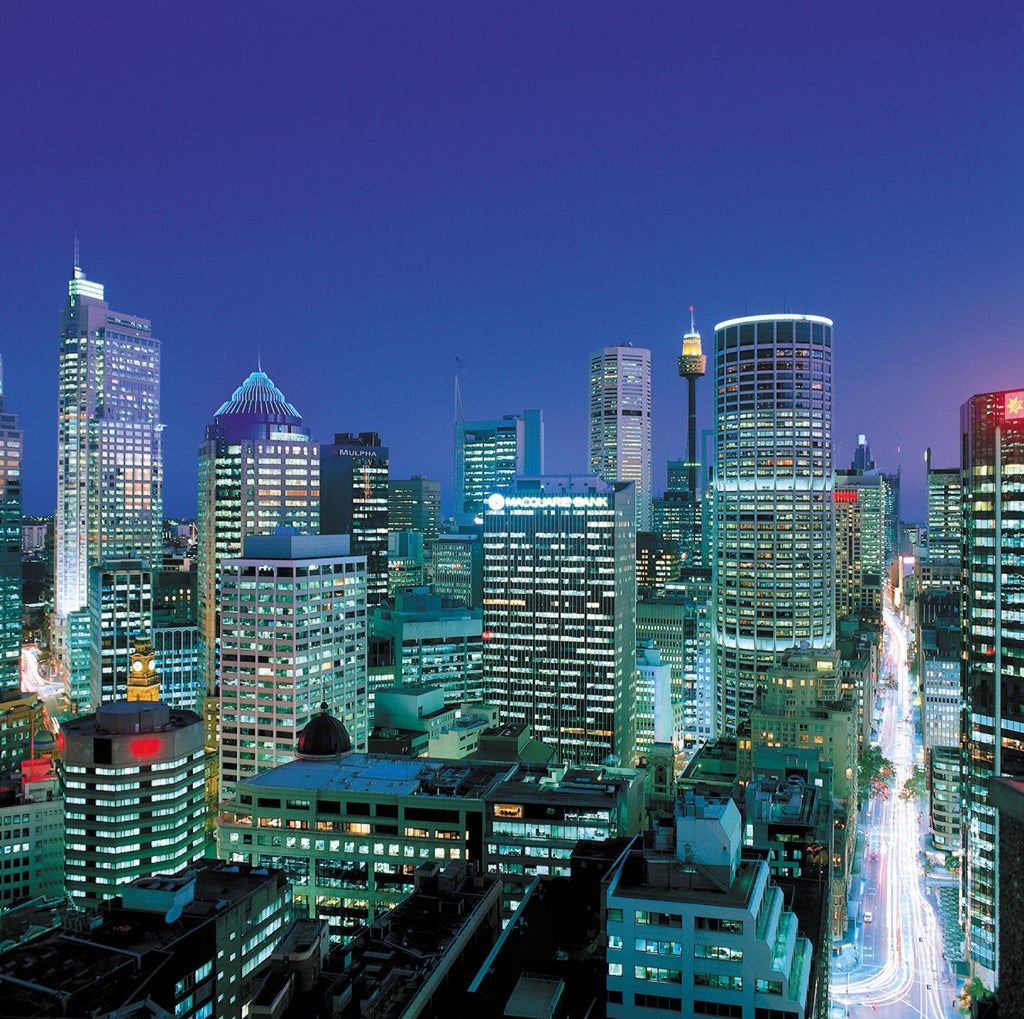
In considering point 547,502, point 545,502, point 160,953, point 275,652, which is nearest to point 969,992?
point 160,953

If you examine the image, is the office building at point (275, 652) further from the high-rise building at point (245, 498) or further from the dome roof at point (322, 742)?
the high-rise building at point (245, 498)

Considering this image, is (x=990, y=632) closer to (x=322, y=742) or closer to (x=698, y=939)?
(x=698, y=939)

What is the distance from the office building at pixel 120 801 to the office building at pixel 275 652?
→ 27.3 meters

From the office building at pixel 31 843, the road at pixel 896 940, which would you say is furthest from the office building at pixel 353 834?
the road at pixel 896 940

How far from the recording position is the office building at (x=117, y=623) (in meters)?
190

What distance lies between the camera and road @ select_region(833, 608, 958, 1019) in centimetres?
9438

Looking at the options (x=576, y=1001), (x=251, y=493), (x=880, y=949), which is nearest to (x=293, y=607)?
(x=251, y=493)

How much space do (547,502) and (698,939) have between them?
133856 mm

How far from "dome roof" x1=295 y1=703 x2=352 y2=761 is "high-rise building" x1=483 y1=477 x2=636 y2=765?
62561mm

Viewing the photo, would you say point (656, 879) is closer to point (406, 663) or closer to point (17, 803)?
point (17, 803)

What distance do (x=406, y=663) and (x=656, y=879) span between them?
461ft

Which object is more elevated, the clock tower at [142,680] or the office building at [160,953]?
the clock tower at [142,680]

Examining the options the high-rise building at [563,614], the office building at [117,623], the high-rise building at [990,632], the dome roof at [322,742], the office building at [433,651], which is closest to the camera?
the high-rise building at [990,632]

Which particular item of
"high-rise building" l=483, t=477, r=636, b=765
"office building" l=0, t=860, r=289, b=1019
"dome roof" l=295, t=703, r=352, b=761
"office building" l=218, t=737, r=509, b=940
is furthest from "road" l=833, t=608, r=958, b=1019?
"dome roof" l=295, t=703, r=352, b=761
